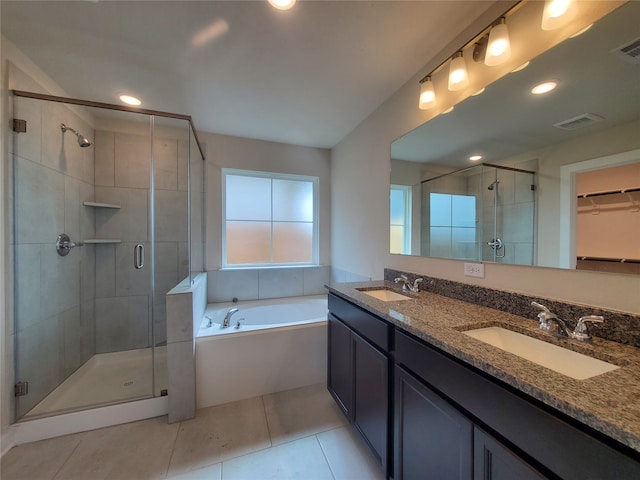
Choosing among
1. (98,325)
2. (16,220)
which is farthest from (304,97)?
(98,325)

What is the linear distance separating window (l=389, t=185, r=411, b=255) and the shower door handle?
93.1 inches

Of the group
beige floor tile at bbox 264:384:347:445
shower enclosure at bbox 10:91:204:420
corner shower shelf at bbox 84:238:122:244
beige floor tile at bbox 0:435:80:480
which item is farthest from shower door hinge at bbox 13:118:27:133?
beige floor tile at bbox 264:384:347:445

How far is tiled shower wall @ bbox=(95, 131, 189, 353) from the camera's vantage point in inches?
94.5

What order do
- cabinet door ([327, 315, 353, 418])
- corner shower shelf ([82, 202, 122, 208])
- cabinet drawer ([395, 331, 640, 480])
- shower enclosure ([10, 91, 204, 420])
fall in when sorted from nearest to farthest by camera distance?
cabinet drawer ([395, 331, 640, 480]), cabinet door ([327, 315, 353, 418]), shower enclosure ([10, 91, 204, 420]), corner shower shelf ([82, 202, 122, 208])

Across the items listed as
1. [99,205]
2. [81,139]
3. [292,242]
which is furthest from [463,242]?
[81,139]

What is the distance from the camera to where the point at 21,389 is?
157 centimetres

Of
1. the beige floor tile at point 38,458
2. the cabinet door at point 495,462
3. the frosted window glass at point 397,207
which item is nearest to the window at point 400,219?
the frosted window glass at point 397,207

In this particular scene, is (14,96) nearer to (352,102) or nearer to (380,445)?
(352,102)

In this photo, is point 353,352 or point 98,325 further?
point 98,325

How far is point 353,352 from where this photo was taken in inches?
58.2

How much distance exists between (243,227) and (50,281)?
168 cm

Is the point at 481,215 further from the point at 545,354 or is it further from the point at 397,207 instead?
the point at 545,354

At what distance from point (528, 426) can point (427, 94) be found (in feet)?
5.71

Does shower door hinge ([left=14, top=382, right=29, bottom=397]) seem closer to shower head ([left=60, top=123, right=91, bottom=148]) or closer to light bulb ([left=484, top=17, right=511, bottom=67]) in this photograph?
shower head ([left=60, top=123, right=91, bottom=148])
